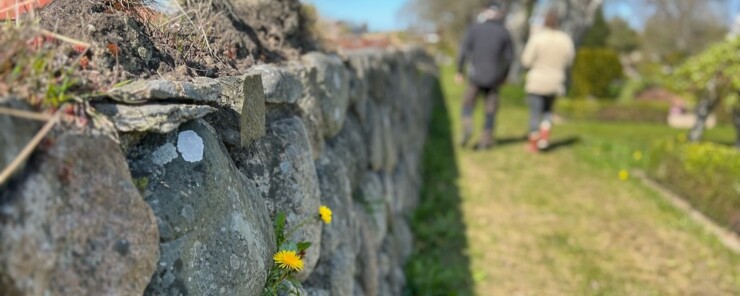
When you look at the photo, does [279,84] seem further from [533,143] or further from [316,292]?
[533,143]

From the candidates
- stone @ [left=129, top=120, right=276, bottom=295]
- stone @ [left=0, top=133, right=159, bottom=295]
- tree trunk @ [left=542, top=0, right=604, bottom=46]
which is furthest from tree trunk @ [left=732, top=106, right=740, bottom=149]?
tree trunk @ [left=542, top=0, right=604, bottom=46]

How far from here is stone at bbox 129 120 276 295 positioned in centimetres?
125

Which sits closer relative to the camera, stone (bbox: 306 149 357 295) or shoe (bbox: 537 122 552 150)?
stone (bbox: 306 149 357 295)

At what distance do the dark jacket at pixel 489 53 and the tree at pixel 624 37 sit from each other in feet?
128

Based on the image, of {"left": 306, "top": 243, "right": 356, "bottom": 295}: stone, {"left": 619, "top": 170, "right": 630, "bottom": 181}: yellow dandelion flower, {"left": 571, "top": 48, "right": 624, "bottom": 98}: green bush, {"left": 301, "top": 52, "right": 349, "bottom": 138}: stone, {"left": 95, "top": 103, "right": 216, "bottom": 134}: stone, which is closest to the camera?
{"left": 95, "top": 103, "right": 216, "bottom": 134}: stone

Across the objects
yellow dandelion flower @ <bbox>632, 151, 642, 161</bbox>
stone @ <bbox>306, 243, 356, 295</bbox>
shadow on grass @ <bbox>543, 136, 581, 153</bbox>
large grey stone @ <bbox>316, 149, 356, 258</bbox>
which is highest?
large grey stone @ <bbox>316, 149, 356, 258</bbox>

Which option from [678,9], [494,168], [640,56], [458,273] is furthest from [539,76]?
[640,56]

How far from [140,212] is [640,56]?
155ft

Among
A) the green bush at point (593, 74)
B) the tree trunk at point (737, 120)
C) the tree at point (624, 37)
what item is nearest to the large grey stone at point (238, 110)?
the tree trunk at point (737, 120)

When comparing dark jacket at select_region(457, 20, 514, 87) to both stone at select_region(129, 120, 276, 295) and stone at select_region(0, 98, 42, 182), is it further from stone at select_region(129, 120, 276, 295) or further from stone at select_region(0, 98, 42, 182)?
stone at select_region(0, 98, 42, 182)

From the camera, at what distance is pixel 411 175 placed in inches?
220

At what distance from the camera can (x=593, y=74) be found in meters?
17.1

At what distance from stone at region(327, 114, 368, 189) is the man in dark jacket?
4.21 meters

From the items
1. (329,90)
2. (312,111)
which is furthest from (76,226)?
(329,90)
